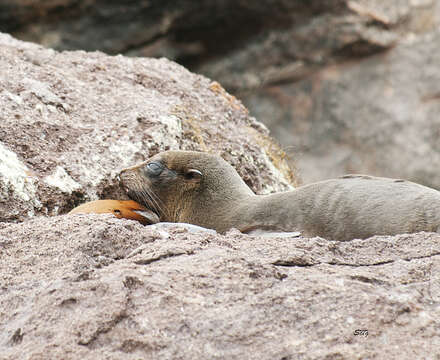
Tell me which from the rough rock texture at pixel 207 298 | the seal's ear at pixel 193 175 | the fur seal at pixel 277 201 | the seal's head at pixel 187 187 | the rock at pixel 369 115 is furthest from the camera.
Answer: the rock at pixel 369 115

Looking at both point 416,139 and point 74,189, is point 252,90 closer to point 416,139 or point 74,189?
point 416,139

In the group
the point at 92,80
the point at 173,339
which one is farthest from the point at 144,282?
the point at 92,80

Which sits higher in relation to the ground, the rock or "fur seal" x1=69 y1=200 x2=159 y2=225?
"fur seal" x1=69 y1=200 x2=159 y2=225

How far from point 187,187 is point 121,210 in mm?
848

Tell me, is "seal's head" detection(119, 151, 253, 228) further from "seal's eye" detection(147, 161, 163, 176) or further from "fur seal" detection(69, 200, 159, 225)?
"fur seal" detection(69, 200, 159, 225)

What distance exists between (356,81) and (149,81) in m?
6.29

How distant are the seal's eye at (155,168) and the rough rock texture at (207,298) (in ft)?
6.53

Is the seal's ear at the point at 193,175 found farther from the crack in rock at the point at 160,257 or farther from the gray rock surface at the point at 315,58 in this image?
the gray rock surface at the point at 315,58

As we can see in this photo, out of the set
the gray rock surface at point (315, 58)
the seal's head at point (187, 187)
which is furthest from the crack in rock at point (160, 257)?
the gray rock surface at point (315, 58)

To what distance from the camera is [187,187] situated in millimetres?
5598

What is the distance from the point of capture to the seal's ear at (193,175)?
5.51m

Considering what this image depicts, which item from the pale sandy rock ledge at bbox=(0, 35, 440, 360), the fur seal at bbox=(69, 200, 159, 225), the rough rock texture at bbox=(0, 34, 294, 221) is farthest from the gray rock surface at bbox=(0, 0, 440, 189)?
the pale sandy rock ledge at bbox=(0, 35, 440, 360)

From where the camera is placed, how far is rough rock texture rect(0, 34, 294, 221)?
4938 millimetres

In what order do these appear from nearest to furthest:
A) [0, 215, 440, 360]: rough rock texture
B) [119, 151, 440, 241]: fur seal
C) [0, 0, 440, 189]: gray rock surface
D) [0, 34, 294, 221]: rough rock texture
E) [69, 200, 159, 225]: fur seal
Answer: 1. [0, 215, 440, 360]: rough rock texture
2. [119, 151, 440, 241]: fur seal
3. [69, 200, 159, 225]: fur seal
4. [0, 34, 294, 221]: rough rock texture
5. [0, 0, 440, 189]: gray rock surface
